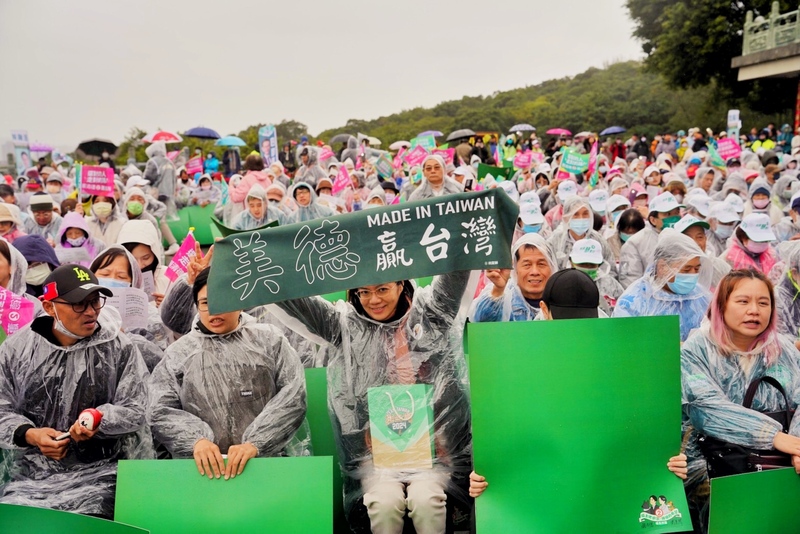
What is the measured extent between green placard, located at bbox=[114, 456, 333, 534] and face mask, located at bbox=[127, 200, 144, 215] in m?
7.57

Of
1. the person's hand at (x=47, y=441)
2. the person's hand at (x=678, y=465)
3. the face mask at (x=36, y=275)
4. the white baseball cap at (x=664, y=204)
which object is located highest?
the white baseball cap at (x=664, y=204)

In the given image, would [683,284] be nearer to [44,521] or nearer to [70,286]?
[70,286]

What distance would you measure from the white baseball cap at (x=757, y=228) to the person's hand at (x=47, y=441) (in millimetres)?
5656

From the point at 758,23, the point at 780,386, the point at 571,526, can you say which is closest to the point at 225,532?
the point at 571,526

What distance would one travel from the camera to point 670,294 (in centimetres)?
521

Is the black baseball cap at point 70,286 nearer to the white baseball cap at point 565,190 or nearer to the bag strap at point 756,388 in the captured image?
the bag strap at point 756,388

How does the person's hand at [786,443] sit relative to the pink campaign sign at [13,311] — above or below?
below

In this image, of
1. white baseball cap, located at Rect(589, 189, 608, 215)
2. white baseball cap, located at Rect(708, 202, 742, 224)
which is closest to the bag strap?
white baseball cap, located at Rect(708, 202, 742, 224)

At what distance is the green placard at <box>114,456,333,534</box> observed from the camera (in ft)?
9.98

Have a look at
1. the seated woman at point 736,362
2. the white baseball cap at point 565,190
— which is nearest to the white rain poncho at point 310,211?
the white baseball cap at point 565,190

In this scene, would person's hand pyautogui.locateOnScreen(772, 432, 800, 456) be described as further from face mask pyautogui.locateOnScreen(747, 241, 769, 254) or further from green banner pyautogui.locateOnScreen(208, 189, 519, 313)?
face mask pyautogui.locateOnScreen(747, 241, 769, 254)

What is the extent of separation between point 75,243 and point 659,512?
624cm

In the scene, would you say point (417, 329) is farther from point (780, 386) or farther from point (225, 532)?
point (780, 386)

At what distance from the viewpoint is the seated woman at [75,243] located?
750 centimetres
